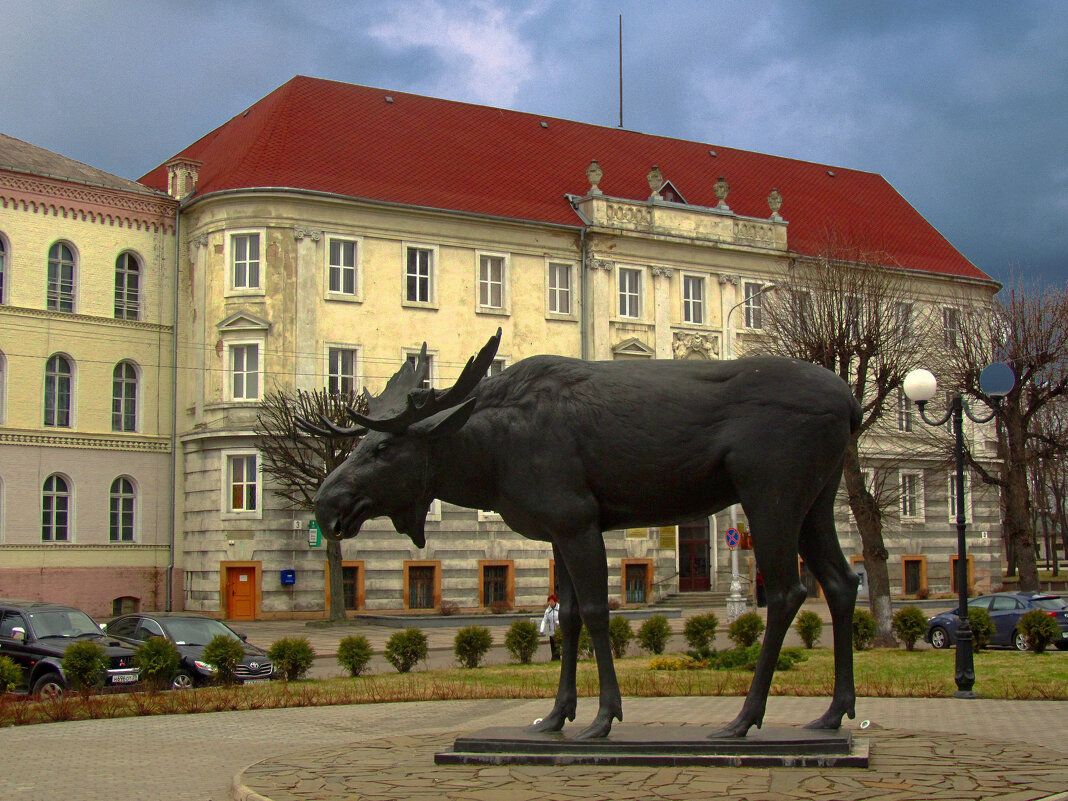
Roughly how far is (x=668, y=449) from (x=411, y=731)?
16.4 ft

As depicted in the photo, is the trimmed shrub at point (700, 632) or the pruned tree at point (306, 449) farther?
the pruned tree at point (306, 449)

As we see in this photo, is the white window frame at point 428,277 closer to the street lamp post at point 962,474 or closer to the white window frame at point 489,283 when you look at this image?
the white window frame at point 489,283

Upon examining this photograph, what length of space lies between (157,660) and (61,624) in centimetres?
353

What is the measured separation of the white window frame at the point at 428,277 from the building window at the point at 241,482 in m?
8.06

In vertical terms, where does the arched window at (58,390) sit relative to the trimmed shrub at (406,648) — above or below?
above

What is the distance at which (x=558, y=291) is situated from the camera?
49000mm

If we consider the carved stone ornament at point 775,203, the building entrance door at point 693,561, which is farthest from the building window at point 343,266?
the carved stone ornament at point 775,203

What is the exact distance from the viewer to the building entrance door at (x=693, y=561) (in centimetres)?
5069

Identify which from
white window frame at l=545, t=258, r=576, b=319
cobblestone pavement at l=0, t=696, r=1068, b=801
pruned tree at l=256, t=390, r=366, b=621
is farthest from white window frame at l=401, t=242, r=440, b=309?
cobblestone pavement at l=0, t=696, r=1068, b=801

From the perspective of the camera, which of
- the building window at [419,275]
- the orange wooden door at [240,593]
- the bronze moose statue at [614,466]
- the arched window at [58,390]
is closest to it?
the bronze moose statue at [614,466]

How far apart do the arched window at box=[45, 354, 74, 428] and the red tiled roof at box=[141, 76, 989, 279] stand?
830 centimetres

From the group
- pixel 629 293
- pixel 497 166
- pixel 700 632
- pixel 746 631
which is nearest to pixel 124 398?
pixel 497 166

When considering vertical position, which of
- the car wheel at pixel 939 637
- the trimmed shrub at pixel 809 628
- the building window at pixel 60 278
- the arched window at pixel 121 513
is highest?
the building window at pixel 60 278

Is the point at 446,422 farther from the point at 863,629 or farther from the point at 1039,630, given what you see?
the point at 1039,630
